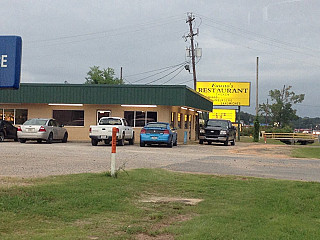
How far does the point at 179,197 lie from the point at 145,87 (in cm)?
2626

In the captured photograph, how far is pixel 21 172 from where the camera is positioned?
11969 millimetres

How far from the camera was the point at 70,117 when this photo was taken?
123 ft

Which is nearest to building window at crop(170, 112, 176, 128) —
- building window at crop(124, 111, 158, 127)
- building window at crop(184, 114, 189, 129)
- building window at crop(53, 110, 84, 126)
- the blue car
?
building window at crop(124, 111, 158, 127)

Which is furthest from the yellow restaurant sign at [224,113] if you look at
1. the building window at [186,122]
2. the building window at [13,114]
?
the building window at [13,114]

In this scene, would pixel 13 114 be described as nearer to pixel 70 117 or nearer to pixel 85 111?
pixel 70 117

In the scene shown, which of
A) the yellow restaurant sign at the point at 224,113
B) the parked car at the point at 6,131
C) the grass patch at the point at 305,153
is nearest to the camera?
the grass patch at the point at 305,153

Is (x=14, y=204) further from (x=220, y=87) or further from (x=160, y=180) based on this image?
(x=220, y=87)

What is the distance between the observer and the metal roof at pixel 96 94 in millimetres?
34969

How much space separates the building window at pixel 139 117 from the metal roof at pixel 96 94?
1597mm

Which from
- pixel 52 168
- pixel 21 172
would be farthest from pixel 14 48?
pixel 52 168

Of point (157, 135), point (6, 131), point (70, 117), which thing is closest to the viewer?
point (157, 135)

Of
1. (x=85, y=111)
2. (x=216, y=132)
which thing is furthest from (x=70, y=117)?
(x=216, y=132)

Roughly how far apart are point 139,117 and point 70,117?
18.0 feet

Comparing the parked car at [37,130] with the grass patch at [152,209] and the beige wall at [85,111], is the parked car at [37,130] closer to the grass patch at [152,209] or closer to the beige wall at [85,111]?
the beige wall at [85,111]
